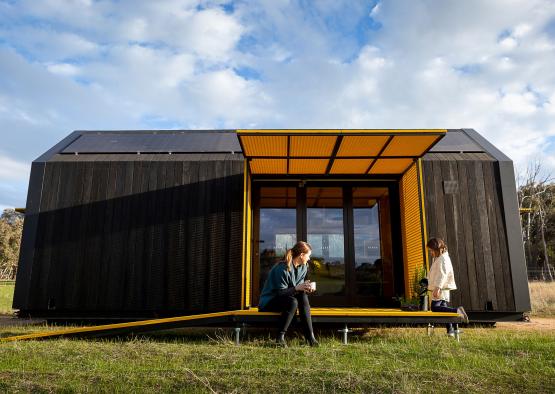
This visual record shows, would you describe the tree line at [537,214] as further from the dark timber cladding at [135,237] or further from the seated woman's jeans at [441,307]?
the dark timber cladding at [135,237]

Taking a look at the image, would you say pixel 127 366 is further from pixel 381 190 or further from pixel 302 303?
pixel 381 190

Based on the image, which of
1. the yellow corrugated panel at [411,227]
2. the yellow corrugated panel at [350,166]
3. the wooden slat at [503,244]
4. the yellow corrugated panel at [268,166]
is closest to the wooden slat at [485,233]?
the wooden slat at [503,244]

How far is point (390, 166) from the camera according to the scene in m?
6.67

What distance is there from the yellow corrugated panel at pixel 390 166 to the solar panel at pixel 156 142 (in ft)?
8.39

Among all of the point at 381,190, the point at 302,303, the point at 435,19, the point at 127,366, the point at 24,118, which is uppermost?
the point at 24,118

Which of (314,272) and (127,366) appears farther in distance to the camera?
(314,272)

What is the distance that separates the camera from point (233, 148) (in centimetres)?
742

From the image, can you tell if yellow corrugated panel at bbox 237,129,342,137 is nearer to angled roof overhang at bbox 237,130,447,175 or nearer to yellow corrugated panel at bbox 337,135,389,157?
angled roof overhang at bbox 237,130,447,175

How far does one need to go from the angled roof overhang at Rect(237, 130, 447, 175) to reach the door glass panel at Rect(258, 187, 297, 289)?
473mm

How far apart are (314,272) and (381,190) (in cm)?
199

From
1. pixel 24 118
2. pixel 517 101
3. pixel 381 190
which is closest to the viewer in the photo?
pixel 381 190

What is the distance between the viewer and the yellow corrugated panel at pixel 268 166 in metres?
6.39

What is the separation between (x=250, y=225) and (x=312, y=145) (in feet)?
6.59

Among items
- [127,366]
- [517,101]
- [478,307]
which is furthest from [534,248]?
[127,366]
